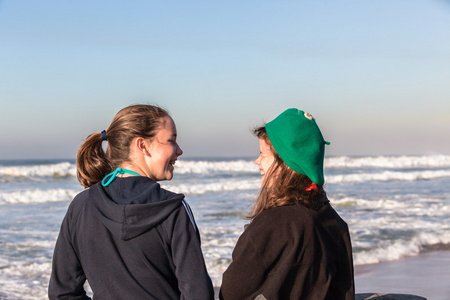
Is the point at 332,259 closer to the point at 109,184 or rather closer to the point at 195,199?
the point at 109,184

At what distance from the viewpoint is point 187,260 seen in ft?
5.97

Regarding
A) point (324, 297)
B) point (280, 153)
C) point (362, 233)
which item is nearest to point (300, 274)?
point (324, 297)

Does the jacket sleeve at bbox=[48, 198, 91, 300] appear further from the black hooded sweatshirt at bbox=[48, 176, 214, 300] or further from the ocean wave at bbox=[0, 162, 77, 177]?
the ocean wave at bbox=[0, 162, 77, 177]

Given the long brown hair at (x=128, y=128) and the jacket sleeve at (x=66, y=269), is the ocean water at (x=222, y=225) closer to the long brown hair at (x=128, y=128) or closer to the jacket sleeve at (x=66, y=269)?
the long brown hair at (x=128, y=128)

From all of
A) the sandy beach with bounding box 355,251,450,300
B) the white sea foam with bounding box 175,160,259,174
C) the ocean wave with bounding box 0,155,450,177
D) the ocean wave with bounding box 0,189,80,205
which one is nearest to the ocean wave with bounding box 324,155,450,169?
the ocean wave with bounding box 0,155,450,177

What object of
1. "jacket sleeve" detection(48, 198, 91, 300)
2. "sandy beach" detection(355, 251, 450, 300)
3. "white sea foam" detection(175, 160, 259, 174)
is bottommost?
"white sea foam" detection(175, 160, 259, 174)

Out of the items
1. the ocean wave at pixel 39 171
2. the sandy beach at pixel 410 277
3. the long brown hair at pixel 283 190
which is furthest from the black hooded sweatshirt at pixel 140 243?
the ocean wave at pixel 39 171

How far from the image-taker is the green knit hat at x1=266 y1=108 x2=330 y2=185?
2141 millimetres

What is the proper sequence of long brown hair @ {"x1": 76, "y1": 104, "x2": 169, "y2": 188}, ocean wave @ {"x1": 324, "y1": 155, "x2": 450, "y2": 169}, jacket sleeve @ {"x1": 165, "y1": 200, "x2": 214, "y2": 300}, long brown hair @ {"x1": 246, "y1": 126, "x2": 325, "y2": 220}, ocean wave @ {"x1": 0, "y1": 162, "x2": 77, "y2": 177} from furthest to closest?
ocean wave @ {"x1": 324, "y1": 155, "x2": 450, "y2": 169}, ocean wave @ {"x1": 0, "y1": 162, "x2": 77, "y2": 177}, long brown hair @ {"x1": 246, "y1": 126, "x2": 325, "y2": 220}, long brown hair @ {"x1": 76, "y1": 104, "x2": 169, "y2": 188}, jacket sleeve @ {"x1": 165, "y1": 200, "x2": 214, "y2": 300}

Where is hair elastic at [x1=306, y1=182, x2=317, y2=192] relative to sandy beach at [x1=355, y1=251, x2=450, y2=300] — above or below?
above

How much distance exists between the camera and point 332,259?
6.89ft

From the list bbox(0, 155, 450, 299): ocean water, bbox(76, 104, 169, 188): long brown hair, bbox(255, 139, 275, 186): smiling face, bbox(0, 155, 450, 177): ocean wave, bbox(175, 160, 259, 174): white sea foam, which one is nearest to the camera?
bbox(76, 104, 169, 188): long brown hair

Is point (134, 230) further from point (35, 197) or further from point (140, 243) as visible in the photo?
point (35, 197)

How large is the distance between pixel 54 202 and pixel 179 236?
41.7 feet
